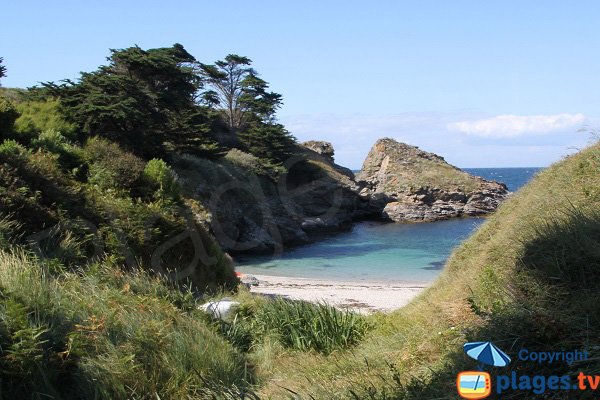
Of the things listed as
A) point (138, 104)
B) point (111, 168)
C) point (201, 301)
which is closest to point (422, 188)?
point (138, 104)

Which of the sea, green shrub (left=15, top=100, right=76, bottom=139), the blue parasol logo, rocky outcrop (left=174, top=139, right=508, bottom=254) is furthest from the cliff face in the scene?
the blue parasol logo

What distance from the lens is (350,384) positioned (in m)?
→ 4.98

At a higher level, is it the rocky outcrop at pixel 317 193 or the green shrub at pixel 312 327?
the rocky outcrop at pixel 317 193

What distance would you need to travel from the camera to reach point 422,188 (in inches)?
2232

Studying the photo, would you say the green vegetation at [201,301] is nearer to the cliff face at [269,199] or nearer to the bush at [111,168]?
the bush at [111,168]

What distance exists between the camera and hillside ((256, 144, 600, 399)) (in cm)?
432

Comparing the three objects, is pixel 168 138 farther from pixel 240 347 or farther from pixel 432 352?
pixel 432 352

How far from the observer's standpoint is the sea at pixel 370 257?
29.4m

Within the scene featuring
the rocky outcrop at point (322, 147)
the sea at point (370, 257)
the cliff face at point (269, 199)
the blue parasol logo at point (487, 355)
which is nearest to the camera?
the blue parasol logo at point (487, 355)

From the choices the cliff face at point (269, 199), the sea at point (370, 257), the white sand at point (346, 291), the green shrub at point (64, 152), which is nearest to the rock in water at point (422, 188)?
the cliff face at point (269, 199)

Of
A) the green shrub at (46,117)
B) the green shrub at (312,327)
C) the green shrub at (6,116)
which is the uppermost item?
the green shrub at (46,117)

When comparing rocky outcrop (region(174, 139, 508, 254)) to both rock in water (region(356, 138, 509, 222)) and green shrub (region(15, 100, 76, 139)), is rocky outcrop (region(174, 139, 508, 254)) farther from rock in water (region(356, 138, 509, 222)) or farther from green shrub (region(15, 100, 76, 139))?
green shrub (region(15, 100, 76, 139))

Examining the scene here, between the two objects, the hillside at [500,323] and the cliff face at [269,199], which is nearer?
the hillside at [500,323]

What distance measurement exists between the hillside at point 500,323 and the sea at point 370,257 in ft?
52.4
